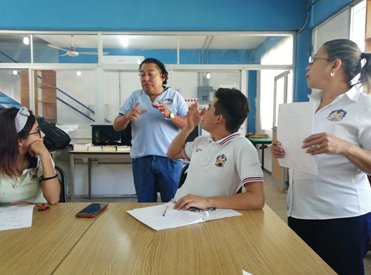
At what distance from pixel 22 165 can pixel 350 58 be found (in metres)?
1.68

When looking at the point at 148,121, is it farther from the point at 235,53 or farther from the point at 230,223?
the point at 235,53

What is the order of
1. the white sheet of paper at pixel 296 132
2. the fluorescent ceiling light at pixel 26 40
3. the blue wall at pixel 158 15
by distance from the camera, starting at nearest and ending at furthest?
the white sheet of paper at pixel 296 132 < the blue wall at pixel 158 15 < the fluorescent ceiling light at pixel 26 40

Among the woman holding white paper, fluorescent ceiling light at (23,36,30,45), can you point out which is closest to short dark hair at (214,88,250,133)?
the woman holding white paper

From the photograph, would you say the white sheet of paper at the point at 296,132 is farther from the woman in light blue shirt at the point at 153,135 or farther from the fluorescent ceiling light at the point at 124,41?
the fluorescent ceiling light at the point at 124,41

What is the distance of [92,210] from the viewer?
1393 mm

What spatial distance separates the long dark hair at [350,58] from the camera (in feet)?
4.33

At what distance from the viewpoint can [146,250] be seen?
3.32ft

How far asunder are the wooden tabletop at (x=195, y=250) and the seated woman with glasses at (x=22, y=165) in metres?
0.48

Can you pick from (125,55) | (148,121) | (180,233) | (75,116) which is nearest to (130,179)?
(75,116)

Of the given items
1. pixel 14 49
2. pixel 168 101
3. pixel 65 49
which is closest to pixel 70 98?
pixel 65 49

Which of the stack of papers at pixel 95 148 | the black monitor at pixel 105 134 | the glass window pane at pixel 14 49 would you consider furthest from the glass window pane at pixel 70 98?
the black monitor at pixel 105 134

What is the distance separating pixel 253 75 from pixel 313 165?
6099mm

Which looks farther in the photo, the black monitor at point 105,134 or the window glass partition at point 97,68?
the window glass partition at point 97,68

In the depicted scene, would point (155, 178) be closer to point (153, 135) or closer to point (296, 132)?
point (153, 135)
